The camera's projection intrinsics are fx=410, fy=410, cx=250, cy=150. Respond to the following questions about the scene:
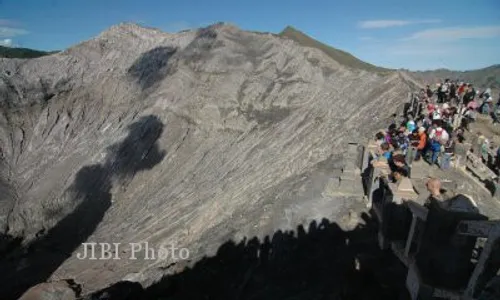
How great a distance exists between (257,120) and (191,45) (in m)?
17.5

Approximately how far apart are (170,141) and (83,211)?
945cm

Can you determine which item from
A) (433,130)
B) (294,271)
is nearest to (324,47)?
(433,130)

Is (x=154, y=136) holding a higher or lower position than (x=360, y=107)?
lower

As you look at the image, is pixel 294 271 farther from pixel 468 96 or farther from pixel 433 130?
pixel 468 96

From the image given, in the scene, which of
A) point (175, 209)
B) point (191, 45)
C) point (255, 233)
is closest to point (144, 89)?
point (191, 45)

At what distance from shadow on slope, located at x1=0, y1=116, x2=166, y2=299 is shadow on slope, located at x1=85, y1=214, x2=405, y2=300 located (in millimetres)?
15017

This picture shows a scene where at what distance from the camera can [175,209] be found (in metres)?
26.9

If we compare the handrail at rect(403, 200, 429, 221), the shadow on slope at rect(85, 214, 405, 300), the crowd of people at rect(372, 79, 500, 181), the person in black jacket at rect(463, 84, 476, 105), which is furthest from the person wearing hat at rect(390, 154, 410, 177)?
the person in black jacket at rect(463, 84, 476, 105)

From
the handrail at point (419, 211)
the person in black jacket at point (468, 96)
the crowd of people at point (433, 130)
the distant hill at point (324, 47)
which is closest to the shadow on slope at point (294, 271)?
the handrail at point (419, 211)

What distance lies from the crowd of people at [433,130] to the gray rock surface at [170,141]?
2.09 meters

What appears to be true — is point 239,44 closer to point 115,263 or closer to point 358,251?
point 115,263

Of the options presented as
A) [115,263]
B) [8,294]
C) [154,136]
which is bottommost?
[8,294]

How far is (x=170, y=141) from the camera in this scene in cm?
3741

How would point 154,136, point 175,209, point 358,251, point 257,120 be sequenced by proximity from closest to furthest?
point 358,251 → point 175,209 → point 257,120 → point 154,136
